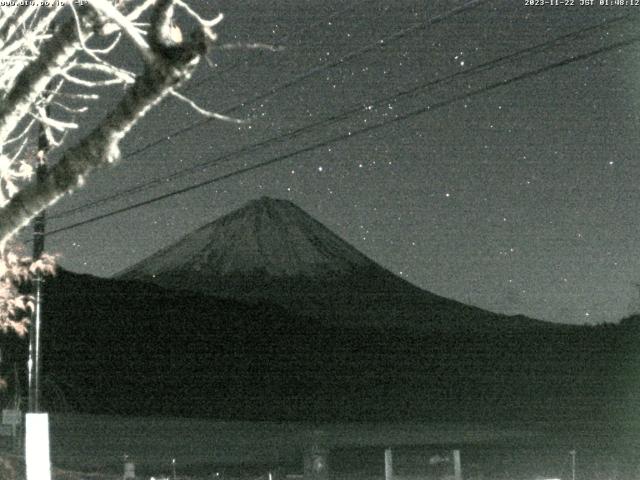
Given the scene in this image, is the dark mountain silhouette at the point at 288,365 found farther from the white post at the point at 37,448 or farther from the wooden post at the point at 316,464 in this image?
the white post at the point at 37,448

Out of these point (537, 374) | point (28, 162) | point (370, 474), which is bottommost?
point (370, 474)

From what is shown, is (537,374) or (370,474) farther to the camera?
(537,374)

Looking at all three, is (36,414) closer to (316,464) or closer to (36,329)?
(36,329)

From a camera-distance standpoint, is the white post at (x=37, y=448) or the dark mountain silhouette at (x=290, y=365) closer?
the white post at (x=37, y=448)

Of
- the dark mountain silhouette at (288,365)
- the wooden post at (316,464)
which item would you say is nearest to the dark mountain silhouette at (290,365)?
the dark mountain silhouette at (288,365)

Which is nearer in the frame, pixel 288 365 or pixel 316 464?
pixel 316 464

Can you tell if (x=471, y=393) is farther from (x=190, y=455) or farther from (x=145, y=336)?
(x=190, y=455)

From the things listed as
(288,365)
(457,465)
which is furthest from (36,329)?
(288,365)

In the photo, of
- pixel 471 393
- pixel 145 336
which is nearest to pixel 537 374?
pixel 471 393
